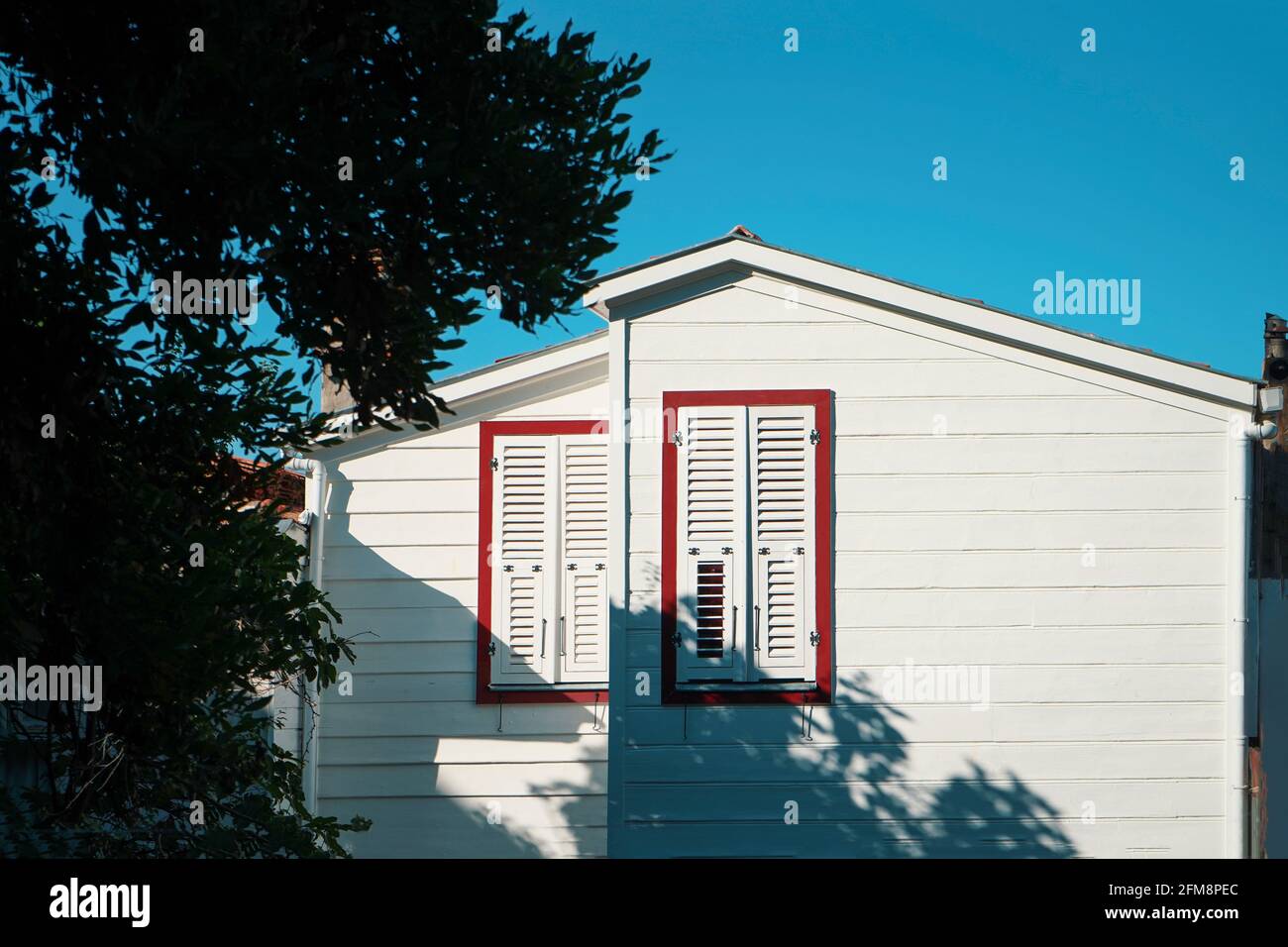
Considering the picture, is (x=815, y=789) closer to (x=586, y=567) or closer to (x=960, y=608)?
(x=960, y=608)

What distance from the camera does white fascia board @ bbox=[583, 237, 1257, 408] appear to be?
7.87 m

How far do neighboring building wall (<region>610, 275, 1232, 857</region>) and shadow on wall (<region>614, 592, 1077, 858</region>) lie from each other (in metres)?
0.01

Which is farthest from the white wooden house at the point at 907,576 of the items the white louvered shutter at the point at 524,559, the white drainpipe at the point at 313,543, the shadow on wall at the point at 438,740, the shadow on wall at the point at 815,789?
the white drainpipe at the point at 313,543

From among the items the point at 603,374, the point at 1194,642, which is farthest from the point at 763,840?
the point at 603,374

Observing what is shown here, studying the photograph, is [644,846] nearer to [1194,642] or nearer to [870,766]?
[870,766]

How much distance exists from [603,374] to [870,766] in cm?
376

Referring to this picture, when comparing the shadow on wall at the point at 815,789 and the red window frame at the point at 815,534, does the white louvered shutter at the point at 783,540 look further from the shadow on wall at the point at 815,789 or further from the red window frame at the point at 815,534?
the shadow on wall at the point at 815,789

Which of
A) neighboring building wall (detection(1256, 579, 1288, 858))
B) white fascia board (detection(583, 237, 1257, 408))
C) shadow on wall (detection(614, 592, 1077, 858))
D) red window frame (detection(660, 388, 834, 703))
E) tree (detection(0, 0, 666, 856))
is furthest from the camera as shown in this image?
neighboring building wall (detection(1256, 579, 1288, 858))

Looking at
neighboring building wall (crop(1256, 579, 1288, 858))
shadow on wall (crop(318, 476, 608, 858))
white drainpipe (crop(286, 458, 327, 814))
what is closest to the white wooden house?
shadow on wall (crop(318, 476, 608, 858))

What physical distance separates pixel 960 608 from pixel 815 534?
41.0 inches

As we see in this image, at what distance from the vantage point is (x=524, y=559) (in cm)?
941

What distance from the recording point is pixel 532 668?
938cm

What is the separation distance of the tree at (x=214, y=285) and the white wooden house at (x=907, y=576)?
2.93 metres

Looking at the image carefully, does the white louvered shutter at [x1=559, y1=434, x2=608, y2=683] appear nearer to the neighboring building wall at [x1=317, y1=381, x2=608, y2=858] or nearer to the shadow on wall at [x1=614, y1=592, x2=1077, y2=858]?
the neighboring building wall at [x1=317, y1=381, x2=608, y2=858]
